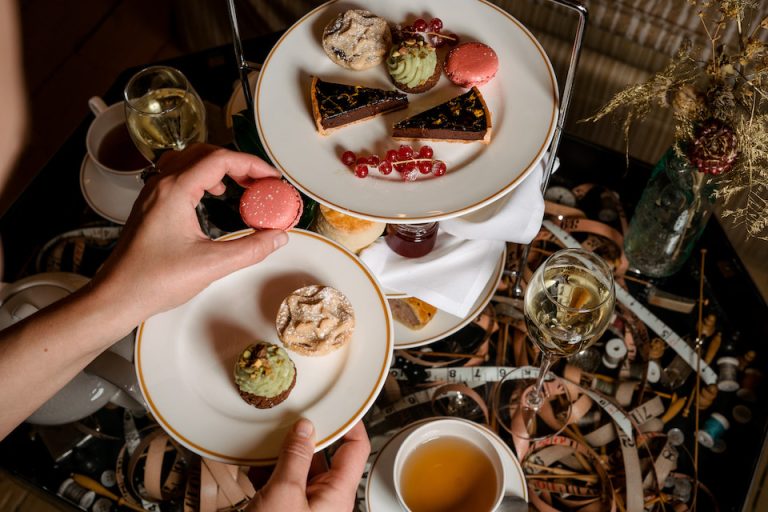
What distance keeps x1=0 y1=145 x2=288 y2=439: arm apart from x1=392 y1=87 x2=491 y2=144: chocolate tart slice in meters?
0.28

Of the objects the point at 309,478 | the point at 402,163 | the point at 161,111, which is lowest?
the point at 309,478

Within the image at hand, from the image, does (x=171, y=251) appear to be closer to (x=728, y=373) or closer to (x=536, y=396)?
(x=536, y=396)

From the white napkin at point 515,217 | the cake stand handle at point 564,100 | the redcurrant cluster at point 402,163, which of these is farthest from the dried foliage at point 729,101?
the redcurrant cluster at point 402,163

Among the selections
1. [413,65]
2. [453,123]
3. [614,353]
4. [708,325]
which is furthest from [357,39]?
[708,325]

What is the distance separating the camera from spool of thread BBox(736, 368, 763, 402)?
46.9 inches

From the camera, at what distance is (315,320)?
3.26 ft

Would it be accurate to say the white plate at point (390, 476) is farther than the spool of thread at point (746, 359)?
No

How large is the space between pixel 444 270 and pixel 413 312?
0.33 feet

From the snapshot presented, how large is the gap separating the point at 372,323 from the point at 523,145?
36 centimetres

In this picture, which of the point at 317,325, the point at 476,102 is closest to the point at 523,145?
the point at 476,102

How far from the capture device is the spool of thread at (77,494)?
3.72 ft

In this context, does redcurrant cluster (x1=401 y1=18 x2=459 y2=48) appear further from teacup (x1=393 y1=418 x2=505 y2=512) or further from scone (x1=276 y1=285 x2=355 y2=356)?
teacup (x1=393 y1=418 x2=505 y2=512)

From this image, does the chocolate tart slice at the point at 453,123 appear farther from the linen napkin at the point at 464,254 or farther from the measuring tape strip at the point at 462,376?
the measuring tape strip at the point at 462,376

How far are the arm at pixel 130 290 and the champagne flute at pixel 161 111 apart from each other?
297 millimetres
